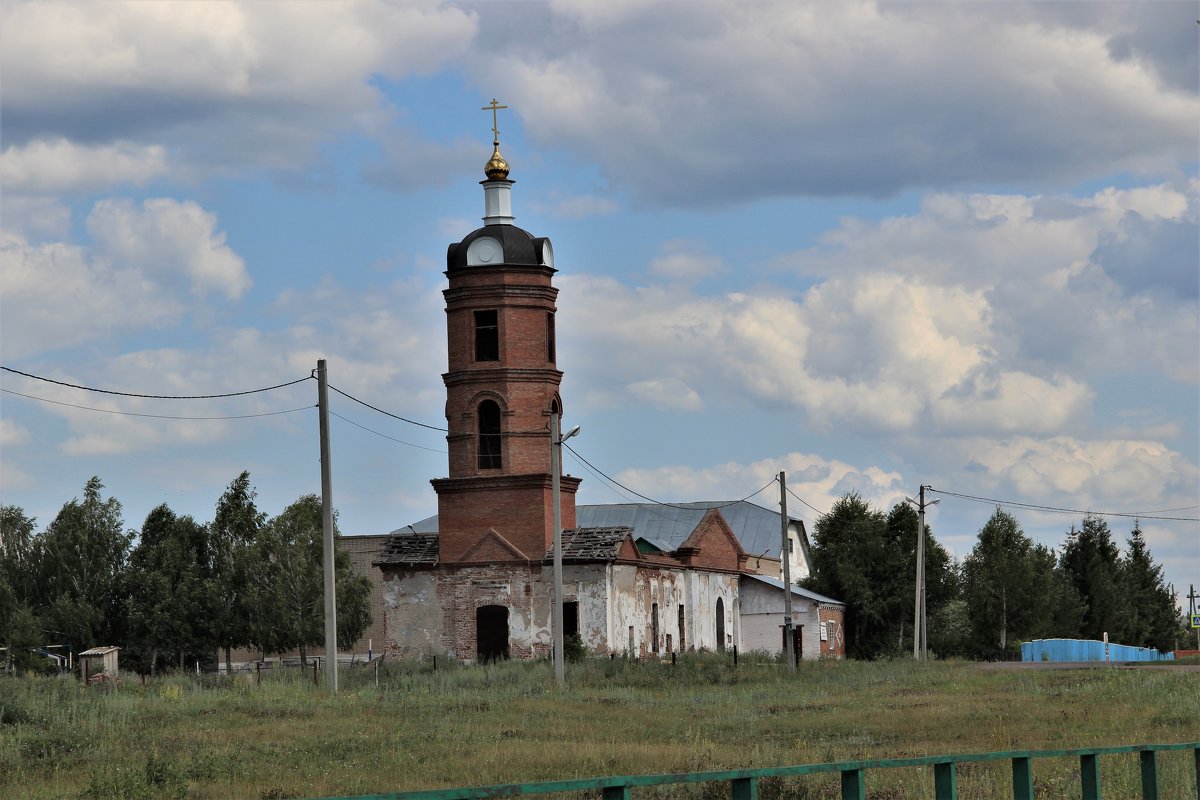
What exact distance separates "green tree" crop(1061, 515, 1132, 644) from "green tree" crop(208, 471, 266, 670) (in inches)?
1463

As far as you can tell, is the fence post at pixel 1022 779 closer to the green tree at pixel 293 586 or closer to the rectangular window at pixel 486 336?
the rectangular window at pixel 486 336

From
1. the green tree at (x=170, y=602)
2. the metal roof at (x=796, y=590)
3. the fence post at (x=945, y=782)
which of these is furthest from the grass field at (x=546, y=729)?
the metal roof at (x=796, y=590)

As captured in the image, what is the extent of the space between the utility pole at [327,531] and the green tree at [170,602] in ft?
80.8

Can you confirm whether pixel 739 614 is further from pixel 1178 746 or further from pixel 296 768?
pixel 1178 746

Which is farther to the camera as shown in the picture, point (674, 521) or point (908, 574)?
point (674, 521)

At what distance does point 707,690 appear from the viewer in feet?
112

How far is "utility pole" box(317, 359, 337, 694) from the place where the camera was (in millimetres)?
31125

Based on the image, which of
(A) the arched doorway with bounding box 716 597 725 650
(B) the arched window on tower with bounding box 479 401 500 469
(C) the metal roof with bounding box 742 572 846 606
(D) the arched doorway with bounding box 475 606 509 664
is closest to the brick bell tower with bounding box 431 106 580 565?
(B) the arched window on tower with bounding box 479 401 500 469

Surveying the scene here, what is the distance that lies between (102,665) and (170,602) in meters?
21.0

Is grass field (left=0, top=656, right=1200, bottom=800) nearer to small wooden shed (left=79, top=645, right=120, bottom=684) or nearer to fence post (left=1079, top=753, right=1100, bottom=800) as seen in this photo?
small wooden shed (left=79, top=645, right=120, bottom=684)

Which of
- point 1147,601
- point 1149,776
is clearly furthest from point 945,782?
point 1147,601

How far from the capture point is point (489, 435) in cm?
4538

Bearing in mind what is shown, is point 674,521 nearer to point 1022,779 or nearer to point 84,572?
point 84,572

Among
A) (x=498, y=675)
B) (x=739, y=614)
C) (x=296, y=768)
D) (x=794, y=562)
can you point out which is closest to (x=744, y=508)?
(x=794, y=562)
